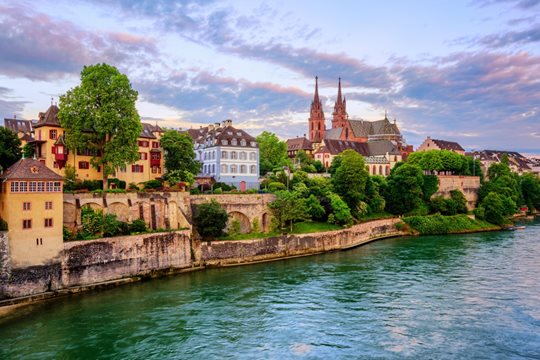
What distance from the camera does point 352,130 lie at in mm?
122875

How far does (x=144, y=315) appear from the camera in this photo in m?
30.2

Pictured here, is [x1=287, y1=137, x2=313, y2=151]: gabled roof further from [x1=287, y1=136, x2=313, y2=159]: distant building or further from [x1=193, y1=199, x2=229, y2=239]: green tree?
[x1=193, y1=199, x2=229, y2=239]: green tree

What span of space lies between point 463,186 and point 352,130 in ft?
140

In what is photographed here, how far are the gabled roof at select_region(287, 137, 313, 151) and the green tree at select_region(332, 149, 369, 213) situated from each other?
1586 inches

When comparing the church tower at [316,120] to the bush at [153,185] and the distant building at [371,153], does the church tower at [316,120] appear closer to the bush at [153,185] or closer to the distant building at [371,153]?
the distant building at [371,153]

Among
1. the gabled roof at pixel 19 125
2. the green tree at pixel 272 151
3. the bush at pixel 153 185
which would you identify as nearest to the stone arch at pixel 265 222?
the bush at pixel 153 185

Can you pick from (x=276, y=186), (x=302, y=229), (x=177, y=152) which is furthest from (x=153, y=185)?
(x=302, y=229)

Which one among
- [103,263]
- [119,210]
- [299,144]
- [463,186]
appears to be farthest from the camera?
[299,144]

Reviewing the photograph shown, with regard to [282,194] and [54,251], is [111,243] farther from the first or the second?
[282,194]

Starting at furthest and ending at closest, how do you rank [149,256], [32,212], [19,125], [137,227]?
[19,125] → [137,227] → [149,256] → [32,212]

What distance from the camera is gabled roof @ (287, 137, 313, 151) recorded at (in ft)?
353

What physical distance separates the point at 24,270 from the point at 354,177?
44.6 metres

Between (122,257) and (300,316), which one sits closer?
(300,316)

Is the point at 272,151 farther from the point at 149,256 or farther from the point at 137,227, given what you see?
the point at 149,256
